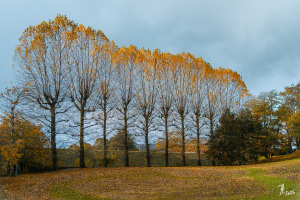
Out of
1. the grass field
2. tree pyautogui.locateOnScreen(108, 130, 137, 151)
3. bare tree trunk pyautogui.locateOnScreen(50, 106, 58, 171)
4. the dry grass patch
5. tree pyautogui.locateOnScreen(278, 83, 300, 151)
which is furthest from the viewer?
tree pyautogui.locateOnScreen(278, 83, 300, 151)

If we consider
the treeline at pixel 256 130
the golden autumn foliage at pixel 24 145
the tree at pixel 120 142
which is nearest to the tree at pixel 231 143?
the treeline at pixel 256 130

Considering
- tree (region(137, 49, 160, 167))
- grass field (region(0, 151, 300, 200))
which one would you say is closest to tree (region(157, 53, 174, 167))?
tree (region(137, 49, 160, 167))

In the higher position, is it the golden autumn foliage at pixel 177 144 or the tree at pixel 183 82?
the tree at pixel 183 82

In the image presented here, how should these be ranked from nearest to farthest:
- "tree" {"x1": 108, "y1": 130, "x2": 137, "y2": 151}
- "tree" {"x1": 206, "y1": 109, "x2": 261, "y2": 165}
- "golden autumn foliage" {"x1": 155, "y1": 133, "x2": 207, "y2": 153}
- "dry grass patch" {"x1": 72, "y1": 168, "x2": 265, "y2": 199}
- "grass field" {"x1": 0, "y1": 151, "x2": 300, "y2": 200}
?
"grass field" {"x1": 0, "y1": 151, "x2": 300, "y2": 200}
"dry grass patch" {"x1": 72, "y1": 168, "x2": 265, "y2": 199}
"tree" {"x1": 108, "y1": 130, "x2": 137, "y2": 151}
"tree" {"x1": 206, "y1": 109, "x2": 261, "y2": 165}
"golden autumn foliage" {"x1": 155, "y1": 133, "x2": 207, "y2": 153}

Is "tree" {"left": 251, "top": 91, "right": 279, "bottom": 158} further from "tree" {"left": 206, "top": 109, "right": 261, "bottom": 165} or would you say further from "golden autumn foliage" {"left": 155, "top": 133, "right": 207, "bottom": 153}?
"golden autumn foliage" {"left": 155, "top": 133, "right": 207, "bottom": 153}

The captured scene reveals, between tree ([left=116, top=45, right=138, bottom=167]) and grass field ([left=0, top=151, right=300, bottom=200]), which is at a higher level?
tree ([left=116, top=45, right=138, bottom=167])

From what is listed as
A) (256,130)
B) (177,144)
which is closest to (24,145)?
(177,144)

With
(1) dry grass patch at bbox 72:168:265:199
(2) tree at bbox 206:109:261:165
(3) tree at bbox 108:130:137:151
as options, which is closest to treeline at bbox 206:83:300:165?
(2) tree at bbox 206:109:261:165

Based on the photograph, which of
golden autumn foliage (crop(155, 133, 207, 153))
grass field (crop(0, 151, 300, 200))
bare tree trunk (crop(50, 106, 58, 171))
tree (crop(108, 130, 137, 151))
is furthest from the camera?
golden autumn foliage (crop(155, 133, 207, 153))

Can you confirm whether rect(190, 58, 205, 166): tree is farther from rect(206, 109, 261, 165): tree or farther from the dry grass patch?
the dry grass patch

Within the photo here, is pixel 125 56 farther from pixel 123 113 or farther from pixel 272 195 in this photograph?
pixel 272 195

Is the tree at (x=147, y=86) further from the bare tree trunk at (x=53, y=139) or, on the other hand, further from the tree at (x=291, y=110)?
the tree at (x=291, y=110)

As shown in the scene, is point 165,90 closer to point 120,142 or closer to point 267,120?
point 120,142

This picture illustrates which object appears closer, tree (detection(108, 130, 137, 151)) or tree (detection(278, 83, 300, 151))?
tree (detection(108, 130, 137, 151))
